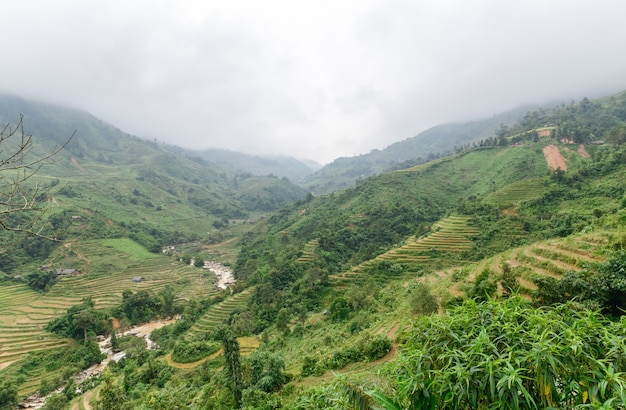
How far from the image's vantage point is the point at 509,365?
A: 3.78m

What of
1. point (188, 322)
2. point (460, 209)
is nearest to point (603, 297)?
point (460, 209)

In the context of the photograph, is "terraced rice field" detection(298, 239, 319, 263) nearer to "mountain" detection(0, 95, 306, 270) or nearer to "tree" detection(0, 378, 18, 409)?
"mountain" detection(0, 95, 306, 270)

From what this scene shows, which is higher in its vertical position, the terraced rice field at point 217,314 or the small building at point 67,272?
the small building at point 67,272

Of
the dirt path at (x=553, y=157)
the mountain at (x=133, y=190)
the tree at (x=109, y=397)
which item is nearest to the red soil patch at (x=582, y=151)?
the dirt path at (x=553, y=157)

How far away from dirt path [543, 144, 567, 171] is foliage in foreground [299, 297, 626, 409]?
59887 millimetres

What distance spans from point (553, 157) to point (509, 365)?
68070mm

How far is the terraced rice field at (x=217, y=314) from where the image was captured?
33.6 meters

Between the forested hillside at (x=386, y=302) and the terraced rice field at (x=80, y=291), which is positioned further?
the terraced rice field at (x=80, y=291)

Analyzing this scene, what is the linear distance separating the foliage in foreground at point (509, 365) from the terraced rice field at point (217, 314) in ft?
106

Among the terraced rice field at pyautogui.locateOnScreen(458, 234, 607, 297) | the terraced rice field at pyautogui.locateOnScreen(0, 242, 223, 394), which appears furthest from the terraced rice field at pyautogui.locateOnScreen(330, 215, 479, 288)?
the terraced rice field at pyautogui.locateOnScreen(0, 242, 223, 394)

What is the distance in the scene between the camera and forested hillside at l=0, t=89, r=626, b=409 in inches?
167

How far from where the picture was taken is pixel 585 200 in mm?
30969

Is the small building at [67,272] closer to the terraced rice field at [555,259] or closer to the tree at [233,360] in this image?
the tree at [233,360]

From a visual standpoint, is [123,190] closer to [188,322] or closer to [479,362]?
[188,322]
